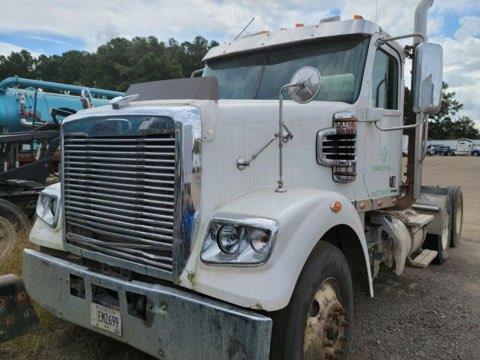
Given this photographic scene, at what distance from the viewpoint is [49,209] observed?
3695 millimetres

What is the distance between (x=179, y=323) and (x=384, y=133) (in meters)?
2.83

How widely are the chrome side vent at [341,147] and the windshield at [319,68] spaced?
266 mm

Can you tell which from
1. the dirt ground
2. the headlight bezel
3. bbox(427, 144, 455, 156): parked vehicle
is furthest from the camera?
bbox(427, 144, 455, 156): parked vehicle

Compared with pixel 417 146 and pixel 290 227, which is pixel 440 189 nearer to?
pixel 417 146

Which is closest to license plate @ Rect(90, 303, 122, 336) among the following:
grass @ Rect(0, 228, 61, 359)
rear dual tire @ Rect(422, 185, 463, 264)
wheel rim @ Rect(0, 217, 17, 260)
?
grass @ Rect(0, 228, 61, 359)

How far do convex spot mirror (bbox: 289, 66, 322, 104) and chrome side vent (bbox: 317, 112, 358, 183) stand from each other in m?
0.49

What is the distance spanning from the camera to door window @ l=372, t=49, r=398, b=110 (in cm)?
426

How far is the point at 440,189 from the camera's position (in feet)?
23.7

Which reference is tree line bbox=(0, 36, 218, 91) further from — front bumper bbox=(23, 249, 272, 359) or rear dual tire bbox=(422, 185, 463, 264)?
front bumper bbox=(23, 249, 272, 359)

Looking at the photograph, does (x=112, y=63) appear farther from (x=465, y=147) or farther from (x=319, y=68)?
(x=319, y=68)

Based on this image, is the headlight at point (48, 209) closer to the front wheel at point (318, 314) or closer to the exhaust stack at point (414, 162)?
the front wheel at point (318, 314)

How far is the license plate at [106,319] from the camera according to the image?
2.82m

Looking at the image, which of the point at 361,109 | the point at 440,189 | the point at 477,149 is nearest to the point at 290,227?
the point at 361,109

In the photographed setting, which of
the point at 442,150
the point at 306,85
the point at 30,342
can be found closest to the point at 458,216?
the point at 306,85
